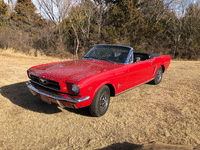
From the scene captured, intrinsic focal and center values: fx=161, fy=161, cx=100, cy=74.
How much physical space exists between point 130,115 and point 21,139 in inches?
87.7

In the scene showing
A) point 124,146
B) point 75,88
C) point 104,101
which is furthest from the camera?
point 104,101

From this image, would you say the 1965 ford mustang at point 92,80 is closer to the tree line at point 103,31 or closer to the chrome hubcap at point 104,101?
the chrome hubcap at point 104,101

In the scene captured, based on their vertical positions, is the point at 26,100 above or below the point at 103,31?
below

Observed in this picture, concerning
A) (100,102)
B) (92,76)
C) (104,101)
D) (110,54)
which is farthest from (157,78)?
(92,76)

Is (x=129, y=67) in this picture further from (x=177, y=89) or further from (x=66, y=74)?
(x=177, y=89)

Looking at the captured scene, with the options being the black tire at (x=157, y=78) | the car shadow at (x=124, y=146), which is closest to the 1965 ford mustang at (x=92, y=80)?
the car shadow at (x=124, y=146)

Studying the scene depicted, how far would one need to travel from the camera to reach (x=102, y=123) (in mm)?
3268

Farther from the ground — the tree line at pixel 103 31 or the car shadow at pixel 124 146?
the tree line at pixel 103 31

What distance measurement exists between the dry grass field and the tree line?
41.9 feet

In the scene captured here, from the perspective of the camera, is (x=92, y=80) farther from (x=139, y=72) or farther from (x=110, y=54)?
(x=139, y=72)

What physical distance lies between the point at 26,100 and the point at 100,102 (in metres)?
2.13

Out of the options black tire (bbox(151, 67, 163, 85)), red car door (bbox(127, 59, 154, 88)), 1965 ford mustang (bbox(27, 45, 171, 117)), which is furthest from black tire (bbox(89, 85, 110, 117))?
black tire (bbox(151, 67, 163, 85))

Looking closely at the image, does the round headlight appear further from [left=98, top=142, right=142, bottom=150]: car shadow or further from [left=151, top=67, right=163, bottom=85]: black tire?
[left=151, top=67, right=163, bottom=85]: black tire

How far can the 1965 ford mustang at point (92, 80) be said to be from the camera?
2.98 metres
